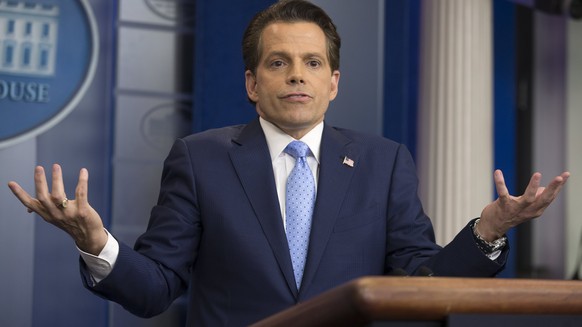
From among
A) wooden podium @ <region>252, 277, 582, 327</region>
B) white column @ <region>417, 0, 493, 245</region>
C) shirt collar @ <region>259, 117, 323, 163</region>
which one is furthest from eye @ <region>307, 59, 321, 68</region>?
white column @ <region>417, 0, 493, 245</region>

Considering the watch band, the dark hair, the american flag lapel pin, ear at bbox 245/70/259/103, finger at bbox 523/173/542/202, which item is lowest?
the watch band

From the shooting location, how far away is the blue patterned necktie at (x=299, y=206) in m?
1.96

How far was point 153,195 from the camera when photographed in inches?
165

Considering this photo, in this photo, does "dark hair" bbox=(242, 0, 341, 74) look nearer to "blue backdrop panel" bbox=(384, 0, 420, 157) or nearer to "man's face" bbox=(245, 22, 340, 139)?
"man's face" bbox=(245, 22, 340, 139)

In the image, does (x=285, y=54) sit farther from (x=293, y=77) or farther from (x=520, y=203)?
(x=520, y=203)

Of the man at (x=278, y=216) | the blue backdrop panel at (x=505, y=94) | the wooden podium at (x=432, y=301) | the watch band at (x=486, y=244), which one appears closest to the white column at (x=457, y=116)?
the blue backdrop panel at (x=505, y=94)

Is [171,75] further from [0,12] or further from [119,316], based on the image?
[119,316]

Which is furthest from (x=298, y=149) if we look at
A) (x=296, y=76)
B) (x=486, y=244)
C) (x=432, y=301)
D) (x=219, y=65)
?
(x=219, y=65)

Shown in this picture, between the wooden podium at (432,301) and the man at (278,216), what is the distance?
69 centimetres

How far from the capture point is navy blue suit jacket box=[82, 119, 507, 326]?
190cm

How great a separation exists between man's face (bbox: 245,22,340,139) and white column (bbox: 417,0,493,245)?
7.95 ft

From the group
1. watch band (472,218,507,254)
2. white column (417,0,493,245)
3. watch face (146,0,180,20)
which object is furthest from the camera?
white column (417,0,493,245)

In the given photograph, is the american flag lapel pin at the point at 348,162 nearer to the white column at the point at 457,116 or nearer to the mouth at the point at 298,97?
the mouth at the point at 298,97

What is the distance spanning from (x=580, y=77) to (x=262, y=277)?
344 centimetres
